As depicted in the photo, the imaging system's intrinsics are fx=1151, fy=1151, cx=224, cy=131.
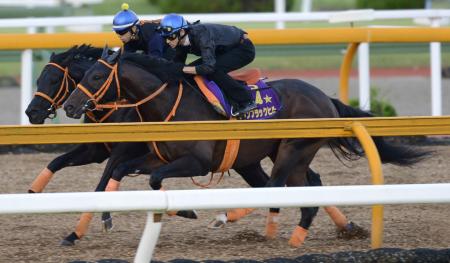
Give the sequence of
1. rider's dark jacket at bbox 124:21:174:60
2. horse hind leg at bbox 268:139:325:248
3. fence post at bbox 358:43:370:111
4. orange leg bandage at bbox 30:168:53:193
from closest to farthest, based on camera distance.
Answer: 1. horse hind leg at bbox 268:139:325:248
2. rider's dark jacket at bbox 124:21:174:60
3. orange leg bandage at bbox 30:168:53:193
4. fence post at bbox 358:43:370:111

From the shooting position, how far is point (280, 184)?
6.98m

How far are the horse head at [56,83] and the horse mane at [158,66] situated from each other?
2.20 ft

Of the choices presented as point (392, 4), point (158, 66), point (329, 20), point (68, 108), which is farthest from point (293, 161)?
point (392, 4)

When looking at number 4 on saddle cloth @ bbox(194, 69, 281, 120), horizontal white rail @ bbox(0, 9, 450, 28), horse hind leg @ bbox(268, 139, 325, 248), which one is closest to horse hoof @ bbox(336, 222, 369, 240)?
horse hind leg @ bbox(268, 139, 325, 248)

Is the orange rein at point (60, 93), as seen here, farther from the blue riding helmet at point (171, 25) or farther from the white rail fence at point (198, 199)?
the white rail fence at point (198, 199)

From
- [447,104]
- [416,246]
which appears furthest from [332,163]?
[447,104]

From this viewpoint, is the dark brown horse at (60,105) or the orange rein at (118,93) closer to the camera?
the orange rein at (118,93)

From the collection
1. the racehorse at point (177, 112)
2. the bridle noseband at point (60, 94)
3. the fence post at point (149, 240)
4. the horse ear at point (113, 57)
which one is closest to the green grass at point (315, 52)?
the bridle noseband at point (60, 94)

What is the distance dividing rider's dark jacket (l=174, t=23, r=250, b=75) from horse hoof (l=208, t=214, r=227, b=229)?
0.90 m

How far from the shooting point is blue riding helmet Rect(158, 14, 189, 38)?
678 cm

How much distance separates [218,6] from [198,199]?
770 inches

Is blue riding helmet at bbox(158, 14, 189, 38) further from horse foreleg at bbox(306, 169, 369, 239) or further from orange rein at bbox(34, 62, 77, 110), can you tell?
horse foreleg at bbox(306, 169, 369, 239)

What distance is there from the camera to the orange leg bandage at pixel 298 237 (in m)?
6.59

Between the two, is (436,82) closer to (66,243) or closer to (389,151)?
(389,151)
